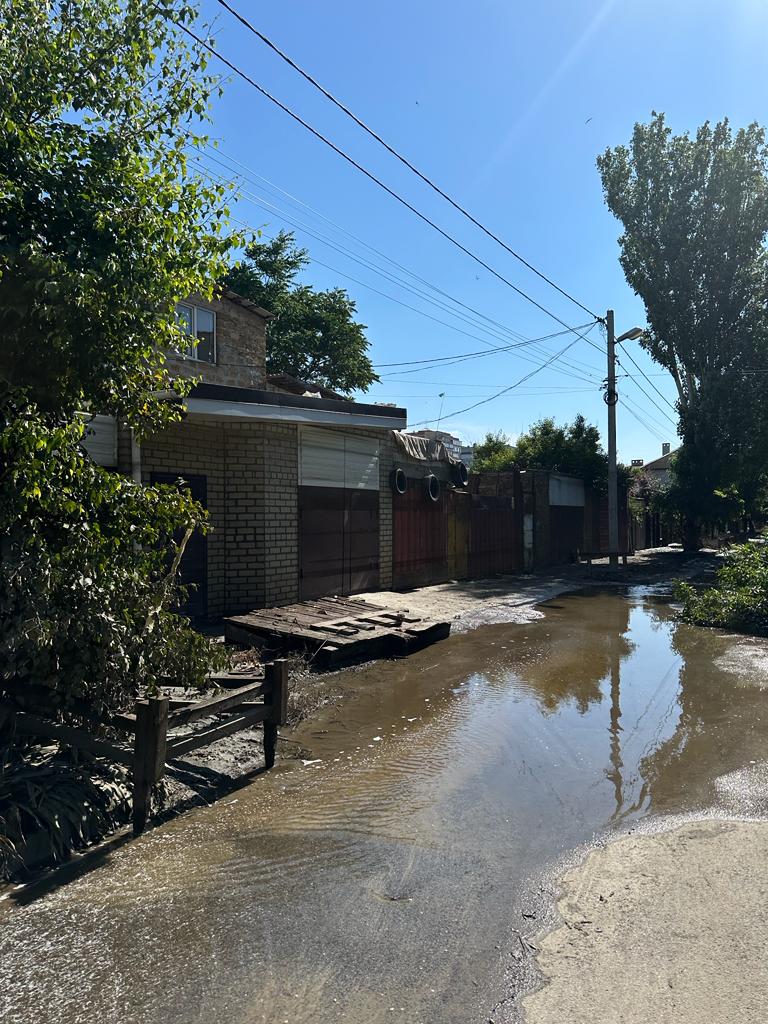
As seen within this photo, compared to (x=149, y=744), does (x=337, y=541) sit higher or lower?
higher

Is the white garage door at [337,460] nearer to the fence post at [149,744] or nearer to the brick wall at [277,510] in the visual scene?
the brick wall at [277,510]

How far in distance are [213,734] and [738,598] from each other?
997 cm

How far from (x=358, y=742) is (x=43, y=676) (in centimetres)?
266

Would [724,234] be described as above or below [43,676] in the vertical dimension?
above

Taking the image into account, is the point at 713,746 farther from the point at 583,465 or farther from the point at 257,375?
the point at 583,465

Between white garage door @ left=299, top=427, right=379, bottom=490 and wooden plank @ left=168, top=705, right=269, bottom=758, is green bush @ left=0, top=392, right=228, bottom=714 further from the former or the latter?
white garage door @ left=299, top=427, right=379, bottom=490

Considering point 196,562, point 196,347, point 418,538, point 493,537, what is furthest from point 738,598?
point 196,347

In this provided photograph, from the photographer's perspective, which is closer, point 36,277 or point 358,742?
point 36,277

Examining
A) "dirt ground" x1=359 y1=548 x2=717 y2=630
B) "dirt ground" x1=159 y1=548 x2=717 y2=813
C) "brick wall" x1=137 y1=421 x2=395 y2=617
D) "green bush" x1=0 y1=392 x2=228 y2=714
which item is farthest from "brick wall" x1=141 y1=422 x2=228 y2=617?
"green bush" x1=0 y1=392 x2=228 y2=714

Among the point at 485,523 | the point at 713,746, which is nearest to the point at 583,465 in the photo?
the point at 485,523

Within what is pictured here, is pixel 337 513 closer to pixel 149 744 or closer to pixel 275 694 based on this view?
pixel 275 694

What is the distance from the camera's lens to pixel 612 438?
22.3 m

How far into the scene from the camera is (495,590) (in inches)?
632

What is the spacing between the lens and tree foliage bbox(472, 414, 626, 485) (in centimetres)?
2627
